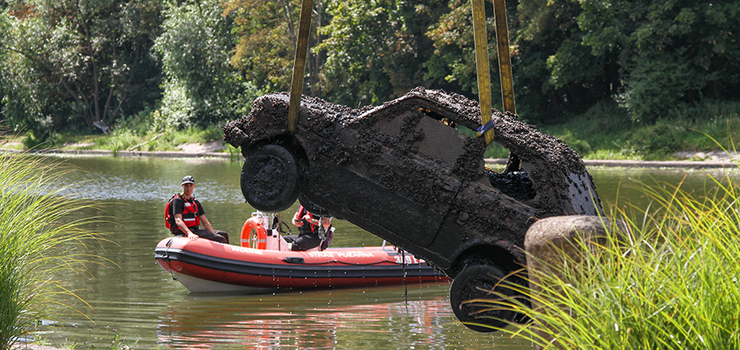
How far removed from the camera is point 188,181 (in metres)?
11.3

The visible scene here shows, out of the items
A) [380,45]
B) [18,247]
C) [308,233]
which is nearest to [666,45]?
[380,45]

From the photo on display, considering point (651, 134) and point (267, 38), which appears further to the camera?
point (267, 38)

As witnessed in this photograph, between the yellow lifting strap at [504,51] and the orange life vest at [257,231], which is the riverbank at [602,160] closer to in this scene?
the orange life vest at [257,231]

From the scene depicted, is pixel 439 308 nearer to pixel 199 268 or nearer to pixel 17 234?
pixel 199 268

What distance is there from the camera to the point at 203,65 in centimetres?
4712

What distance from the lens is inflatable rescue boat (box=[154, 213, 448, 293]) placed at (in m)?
→ 10.8

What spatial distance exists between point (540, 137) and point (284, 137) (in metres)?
2.25

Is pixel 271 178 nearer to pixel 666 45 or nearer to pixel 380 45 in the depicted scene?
pixel 666 45

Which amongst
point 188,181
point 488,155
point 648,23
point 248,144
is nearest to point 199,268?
point 188,181

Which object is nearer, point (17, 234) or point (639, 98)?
point (17, 234)

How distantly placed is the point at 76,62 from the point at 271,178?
167 ft

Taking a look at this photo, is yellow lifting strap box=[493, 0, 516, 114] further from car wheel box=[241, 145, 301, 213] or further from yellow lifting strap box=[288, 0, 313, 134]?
car wheel box=[241, 145, 301, 213]

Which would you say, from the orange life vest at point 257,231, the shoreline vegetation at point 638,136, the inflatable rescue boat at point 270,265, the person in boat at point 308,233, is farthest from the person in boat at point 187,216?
the shoreline vegetation at point 638,136

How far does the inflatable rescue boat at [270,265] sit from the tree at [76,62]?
142ft
